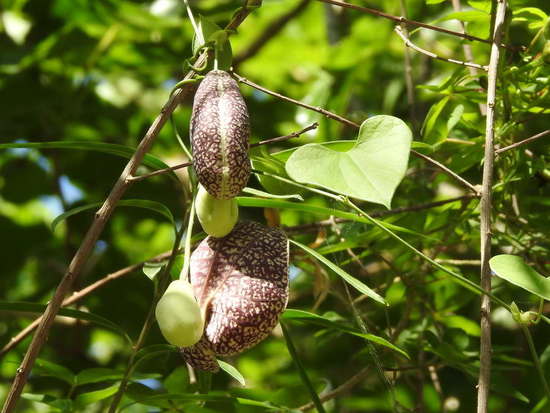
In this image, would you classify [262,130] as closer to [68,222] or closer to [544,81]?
[68,222]

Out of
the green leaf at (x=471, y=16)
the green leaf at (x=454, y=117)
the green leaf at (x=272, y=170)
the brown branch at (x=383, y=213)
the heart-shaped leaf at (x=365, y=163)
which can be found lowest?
the heart-shaped leaf at (x=365, y=163)

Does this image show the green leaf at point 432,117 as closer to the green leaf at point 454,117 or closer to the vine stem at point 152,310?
the green leaf at point 454,117

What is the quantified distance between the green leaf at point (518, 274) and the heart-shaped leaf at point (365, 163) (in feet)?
0.52

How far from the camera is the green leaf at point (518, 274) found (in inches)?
31.5

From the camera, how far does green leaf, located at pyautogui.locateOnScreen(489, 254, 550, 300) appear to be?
2.63 feet

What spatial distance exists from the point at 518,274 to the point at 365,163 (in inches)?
7.7

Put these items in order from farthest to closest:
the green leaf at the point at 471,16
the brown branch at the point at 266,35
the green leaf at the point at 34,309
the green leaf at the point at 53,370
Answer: the brown branch at the point at 266,35
the green leaf at the point at 53,370
the green leaf at the point at 471,16
the green leaf at the point at 34,309

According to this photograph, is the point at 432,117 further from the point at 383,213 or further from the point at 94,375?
the point at 94,375

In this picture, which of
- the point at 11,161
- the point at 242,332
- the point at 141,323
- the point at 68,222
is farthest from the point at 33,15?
the point at 242,332

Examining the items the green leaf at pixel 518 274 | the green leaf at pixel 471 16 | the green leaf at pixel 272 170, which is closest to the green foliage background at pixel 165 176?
the green leaf at pixel 471 16

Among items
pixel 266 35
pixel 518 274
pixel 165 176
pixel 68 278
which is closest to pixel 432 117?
pixel 518 274

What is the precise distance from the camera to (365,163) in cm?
73

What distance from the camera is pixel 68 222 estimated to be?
2.11 meters

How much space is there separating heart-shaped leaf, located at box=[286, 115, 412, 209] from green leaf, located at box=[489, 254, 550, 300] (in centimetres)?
16
